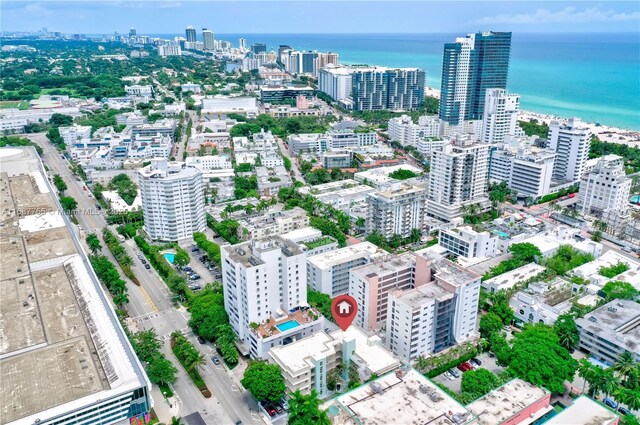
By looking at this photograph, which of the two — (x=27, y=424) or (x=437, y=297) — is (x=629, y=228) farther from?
(x=27, y=424)

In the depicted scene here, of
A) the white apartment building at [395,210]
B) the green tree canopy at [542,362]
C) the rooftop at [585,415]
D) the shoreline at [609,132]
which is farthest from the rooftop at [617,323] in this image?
the shoreline at [609,132]

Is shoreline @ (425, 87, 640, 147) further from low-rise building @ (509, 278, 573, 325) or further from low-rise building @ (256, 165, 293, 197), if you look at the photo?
low-rise building @ (509, 278, 573, 325)

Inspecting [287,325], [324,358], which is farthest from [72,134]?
[324,358]

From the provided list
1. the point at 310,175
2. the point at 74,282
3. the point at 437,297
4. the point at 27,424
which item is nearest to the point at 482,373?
the point at 437,297

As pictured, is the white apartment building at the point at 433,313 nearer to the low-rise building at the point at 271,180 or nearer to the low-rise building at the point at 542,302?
the low-rise building at the point at 542,302

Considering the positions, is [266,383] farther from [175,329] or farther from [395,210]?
[395,210]

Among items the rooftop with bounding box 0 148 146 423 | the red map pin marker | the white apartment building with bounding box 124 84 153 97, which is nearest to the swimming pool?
the red map pin marker
